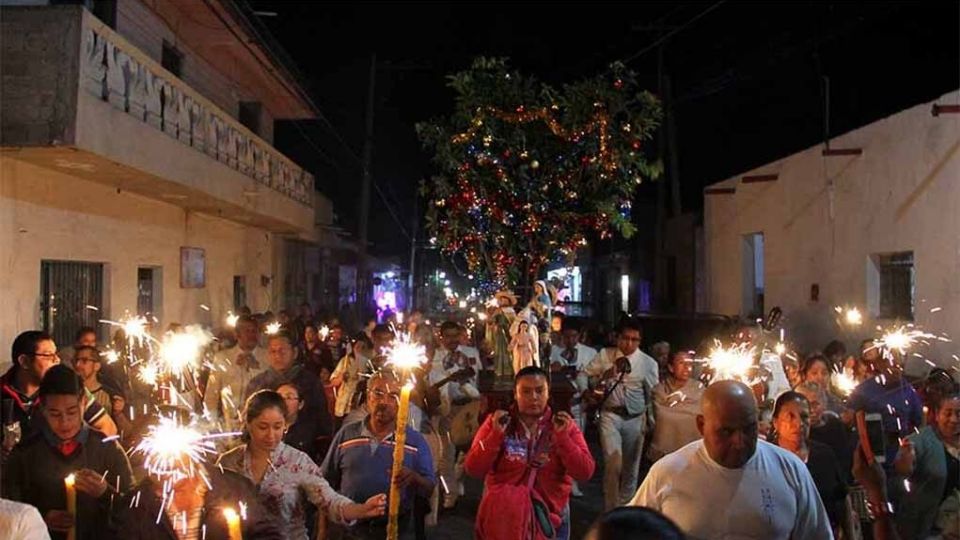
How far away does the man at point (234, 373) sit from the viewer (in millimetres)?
7828

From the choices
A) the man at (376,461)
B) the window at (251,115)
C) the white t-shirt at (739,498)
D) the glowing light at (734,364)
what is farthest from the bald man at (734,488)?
the window at (251,115)

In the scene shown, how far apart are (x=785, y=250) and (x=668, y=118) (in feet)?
20.1

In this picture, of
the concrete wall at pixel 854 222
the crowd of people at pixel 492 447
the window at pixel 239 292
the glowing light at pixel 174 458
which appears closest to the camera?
the crowd of people at pixel 492 447

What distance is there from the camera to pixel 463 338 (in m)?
10.6

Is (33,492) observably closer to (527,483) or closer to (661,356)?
(527,483)

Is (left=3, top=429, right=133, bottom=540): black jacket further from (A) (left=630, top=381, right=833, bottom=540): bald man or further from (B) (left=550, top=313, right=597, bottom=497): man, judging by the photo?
(B) (left=550, top=313, right=597, bottom=497): man

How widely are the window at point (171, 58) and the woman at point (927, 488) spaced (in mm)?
13405

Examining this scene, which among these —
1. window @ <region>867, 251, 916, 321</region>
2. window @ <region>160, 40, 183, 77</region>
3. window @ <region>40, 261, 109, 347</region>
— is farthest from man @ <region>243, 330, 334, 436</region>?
window @ <region>160, 40, 183, 77</region>

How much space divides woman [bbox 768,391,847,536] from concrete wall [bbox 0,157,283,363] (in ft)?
26.9

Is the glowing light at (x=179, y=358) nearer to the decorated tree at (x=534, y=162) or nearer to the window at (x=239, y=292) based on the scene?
the decorated tree at (x=534, y=162)

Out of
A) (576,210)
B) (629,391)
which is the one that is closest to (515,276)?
(576,210)

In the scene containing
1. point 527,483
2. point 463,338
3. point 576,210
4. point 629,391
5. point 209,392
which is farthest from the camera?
point 463,338

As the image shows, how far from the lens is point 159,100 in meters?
11.5

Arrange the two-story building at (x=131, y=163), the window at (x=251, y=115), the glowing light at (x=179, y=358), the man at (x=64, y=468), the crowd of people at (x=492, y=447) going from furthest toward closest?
the window at (x=251, y=115), the two-story building at (x=131, y=163), the glowing light at (x=179, y=358), the man at (x=64, y=468), the crowd of people at (x=492, y=447)
